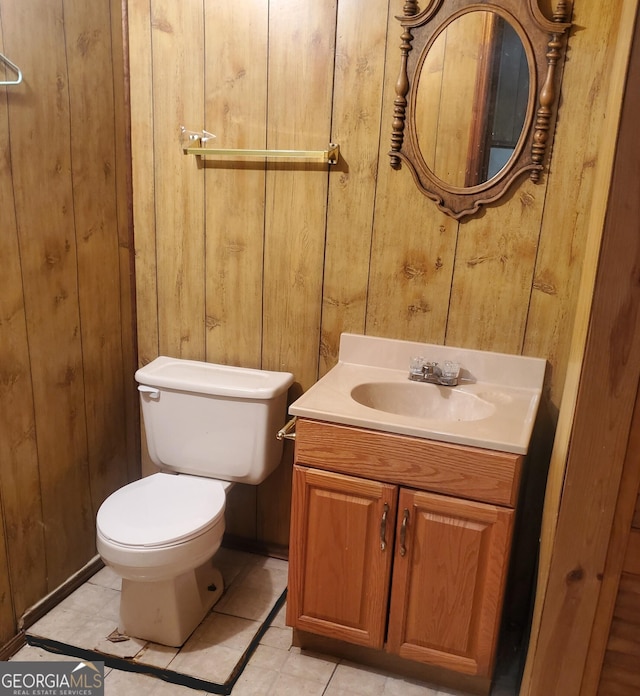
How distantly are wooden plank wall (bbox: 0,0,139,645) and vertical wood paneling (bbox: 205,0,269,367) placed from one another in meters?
0.33

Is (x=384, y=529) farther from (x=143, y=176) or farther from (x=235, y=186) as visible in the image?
(x=143, y=176)

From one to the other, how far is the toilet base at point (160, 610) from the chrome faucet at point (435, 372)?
37.2 inches

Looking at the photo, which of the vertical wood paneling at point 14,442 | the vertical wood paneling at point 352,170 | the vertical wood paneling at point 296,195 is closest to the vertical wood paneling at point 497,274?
the vertical wood paneling at point 352,170

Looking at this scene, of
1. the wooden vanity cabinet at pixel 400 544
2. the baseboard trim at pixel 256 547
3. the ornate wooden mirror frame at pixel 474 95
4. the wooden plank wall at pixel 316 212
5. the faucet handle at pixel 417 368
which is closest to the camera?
the wooden vanity cabinet at pixel 400 544

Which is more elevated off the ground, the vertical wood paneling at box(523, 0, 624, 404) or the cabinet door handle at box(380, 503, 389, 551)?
the vertical wood paneling at box(523, 0, 624, 404)

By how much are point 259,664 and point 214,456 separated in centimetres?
66

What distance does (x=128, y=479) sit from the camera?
Result: 7.82ft

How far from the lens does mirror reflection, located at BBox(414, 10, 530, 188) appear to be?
172cm

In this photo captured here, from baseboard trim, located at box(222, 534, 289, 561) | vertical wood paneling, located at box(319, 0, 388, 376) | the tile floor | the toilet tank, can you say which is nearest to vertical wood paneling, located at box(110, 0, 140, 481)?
the toilet tank

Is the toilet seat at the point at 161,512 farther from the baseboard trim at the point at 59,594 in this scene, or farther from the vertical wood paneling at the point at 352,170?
the vertical wood paneling at the point at 352,170

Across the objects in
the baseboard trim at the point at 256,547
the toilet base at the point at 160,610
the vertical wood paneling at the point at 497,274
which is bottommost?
the baseboard trim at the point at 256,547

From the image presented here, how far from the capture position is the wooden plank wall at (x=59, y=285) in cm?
171

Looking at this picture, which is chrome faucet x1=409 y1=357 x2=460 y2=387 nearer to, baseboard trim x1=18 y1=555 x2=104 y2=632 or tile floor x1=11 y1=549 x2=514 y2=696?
tile floor x1=11 y1=549 x2=514 y2=696

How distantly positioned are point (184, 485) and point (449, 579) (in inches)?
35.6
